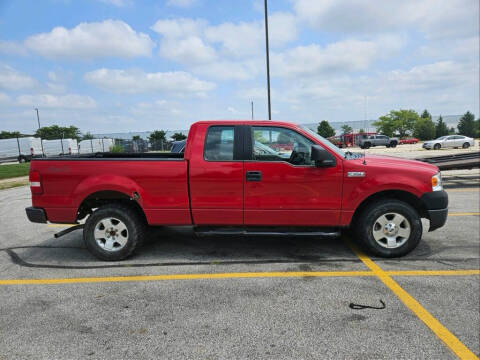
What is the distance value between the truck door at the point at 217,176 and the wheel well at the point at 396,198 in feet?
5.38

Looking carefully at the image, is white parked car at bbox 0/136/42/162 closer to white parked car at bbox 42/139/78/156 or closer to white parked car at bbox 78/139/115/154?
white parked car at bbox 42/139/78/156

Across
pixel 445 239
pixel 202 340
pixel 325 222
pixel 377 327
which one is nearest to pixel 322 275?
pixel 325 222

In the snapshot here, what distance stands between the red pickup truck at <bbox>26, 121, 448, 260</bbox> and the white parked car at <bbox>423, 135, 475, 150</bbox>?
112 ft

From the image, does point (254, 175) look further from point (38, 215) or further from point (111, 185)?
point (38, 215)

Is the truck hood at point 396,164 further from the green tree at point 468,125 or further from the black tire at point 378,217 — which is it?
the green tree at point 468,125

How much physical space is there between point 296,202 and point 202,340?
6.67ft

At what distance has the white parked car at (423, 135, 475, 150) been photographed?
106 ft

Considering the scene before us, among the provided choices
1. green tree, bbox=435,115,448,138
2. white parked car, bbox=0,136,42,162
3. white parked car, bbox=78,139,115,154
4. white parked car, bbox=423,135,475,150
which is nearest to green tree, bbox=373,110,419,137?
green tree, bbox=435,115,448,138

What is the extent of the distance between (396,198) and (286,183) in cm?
158

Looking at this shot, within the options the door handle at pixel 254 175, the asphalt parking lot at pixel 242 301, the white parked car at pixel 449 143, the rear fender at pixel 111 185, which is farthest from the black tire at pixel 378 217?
the white parked car at pixel 449 143

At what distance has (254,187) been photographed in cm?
379

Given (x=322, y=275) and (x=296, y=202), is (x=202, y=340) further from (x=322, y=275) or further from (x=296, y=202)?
(x=296, y=202)

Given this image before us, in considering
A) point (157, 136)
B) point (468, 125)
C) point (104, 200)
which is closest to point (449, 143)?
point (468, 125)

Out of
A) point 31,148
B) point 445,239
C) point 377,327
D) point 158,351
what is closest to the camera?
point 158,351
